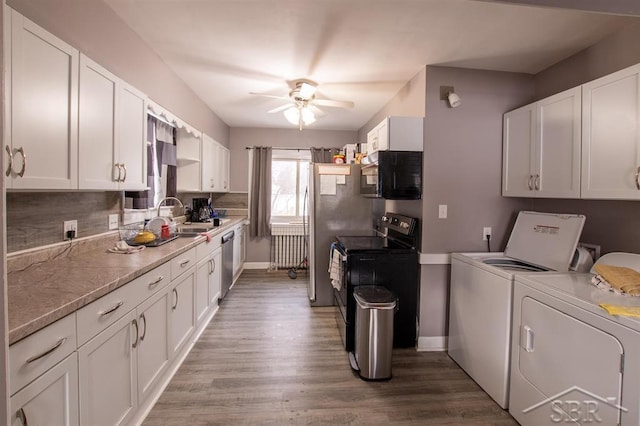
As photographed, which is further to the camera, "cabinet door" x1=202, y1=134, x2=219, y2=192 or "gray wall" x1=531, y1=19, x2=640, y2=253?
"cabinet door" x1=202, y1=134, x2=219, y2=192

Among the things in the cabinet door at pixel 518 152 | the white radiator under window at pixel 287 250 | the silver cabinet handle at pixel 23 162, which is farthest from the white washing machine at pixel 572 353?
the white radiator under window at pixel 287 250

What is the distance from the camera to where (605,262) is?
1.83m

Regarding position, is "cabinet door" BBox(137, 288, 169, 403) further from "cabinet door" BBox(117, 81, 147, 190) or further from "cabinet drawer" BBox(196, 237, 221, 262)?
"cabinet door" BBox(117, 81, 147, 190)

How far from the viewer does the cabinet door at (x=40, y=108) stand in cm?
116

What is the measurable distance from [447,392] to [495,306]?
72 centimetres

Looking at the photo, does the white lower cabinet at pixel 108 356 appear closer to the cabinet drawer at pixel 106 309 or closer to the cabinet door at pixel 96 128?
the cabinet drawer at pixel 106 309

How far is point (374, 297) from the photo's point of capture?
7.28 ft

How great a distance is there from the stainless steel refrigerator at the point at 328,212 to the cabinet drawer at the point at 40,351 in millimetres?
2633

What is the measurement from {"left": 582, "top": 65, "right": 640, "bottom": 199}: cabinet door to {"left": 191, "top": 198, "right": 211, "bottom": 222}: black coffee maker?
3924 millimetres

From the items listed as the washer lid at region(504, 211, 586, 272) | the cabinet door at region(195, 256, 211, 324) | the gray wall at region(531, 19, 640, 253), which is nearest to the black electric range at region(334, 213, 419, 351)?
the washer lid at region(504, 211, 586, 272)

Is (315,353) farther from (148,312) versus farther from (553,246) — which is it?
(553,246)

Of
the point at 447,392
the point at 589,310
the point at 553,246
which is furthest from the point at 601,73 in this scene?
the point at 447,392

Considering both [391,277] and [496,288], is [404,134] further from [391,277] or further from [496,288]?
[496,288]

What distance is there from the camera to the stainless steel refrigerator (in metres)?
3.53
